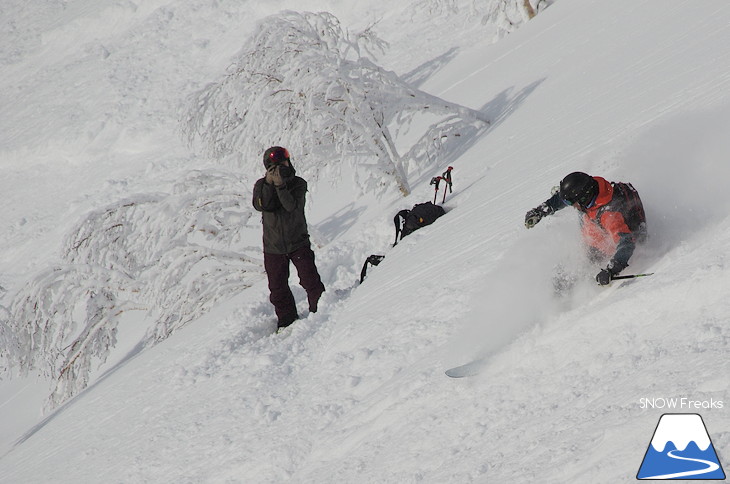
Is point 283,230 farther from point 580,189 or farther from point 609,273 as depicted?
point 609,273

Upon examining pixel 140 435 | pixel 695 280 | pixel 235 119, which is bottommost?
pixel 695 280

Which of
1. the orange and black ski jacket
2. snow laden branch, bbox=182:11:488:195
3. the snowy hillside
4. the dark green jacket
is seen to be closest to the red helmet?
the dark green jacket

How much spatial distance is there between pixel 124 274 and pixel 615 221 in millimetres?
8435

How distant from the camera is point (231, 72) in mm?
10359

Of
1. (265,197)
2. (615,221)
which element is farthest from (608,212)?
(265,197)

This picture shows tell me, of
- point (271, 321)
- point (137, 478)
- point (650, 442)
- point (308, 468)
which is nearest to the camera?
point (650, 442)

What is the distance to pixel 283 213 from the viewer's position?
5.94 m

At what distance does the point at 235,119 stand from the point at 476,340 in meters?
7.77

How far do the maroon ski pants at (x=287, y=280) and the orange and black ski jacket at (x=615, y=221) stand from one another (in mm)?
2805

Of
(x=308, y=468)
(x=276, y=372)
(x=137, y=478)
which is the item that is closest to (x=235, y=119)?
(x=276, y=372)

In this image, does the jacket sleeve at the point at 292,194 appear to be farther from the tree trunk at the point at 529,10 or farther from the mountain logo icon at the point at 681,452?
the tree trunk at the point at 529,10

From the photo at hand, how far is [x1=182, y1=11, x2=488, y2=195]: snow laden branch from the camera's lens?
32.8ft

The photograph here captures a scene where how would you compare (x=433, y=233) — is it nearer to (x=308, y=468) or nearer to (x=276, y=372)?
(x=276, y=372)

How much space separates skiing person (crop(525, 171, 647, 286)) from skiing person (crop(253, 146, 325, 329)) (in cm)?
249
